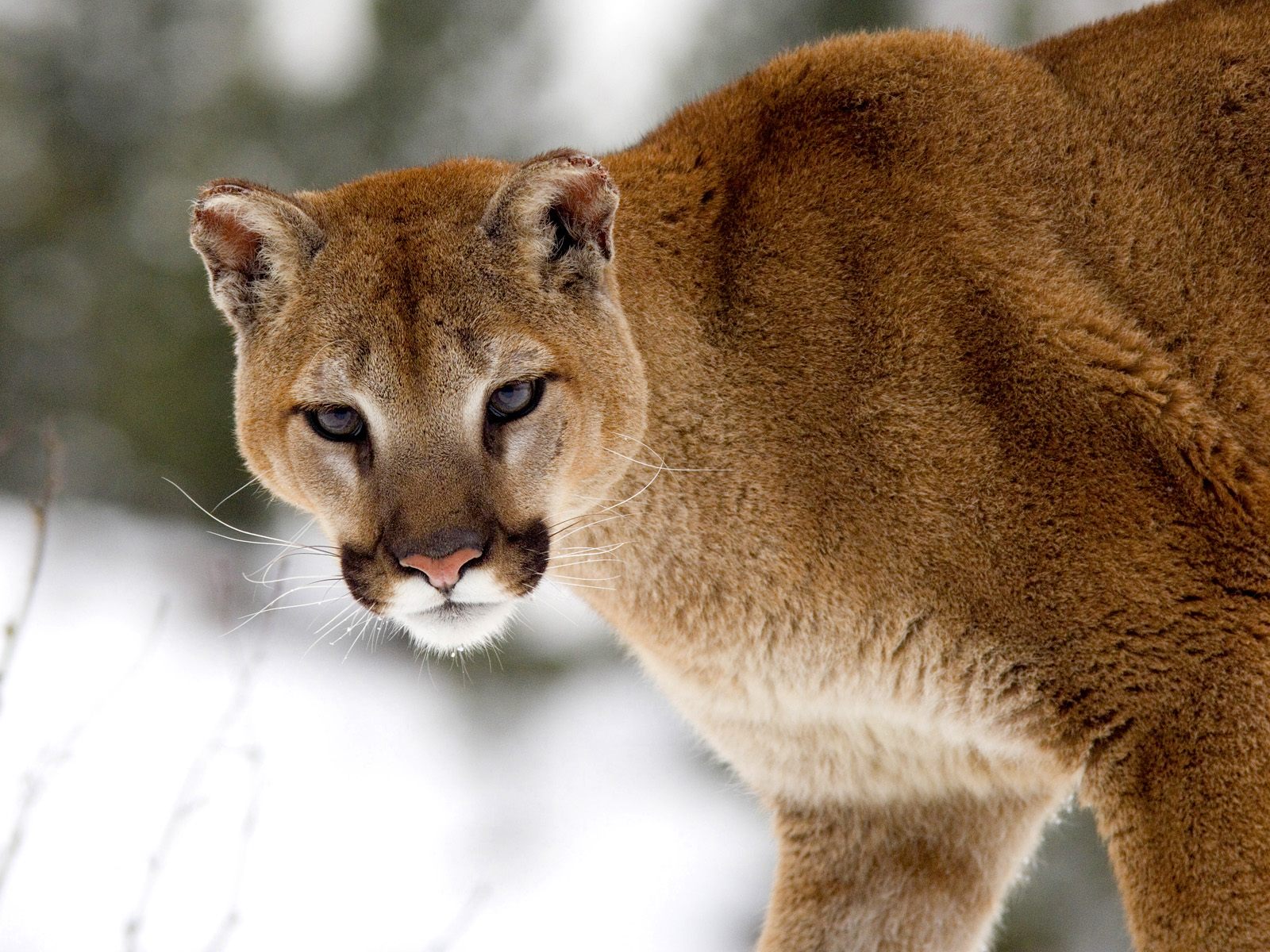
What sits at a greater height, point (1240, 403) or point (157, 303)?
point (1240, 403)

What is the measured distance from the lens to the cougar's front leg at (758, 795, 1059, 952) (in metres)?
4.69

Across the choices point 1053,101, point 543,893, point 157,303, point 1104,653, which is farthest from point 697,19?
point 1104,653

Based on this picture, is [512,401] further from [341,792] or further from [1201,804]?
[341,792]

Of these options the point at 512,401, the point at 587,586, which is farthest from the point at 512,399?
the point at 587,586

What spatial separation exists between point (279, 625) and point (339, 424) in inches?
334

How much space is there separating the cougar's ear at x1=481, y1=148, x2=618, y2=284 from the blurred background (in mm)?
1077

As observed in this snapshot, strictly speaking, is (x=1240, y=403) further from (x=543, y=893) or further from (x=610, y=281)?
(x=543, y=893)

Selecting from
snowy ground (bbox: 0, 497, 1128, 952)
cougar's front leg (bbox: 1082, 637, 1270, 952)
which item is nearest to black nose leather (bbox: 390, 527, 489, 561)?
snowy ground (bbox: 0, 497, 1128, 952)

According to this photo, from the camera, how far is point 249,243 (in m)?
4.24

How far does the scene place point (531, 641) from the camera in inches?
518

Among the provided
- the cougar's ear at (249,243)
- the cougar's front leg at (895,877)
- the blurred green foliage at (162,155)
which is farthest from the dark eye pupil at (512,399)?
the blurred green foliage at (162,155)

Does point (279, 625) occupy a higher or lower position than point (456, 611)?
lower

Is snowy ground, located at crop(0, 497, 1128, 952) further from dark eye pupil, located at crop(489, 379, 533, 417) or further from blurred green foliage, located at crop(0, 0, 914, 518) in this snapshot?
blurred green foliage, located at crop(0, 0, 914, 518)

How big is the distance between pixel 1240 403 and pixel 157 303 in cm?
1291
